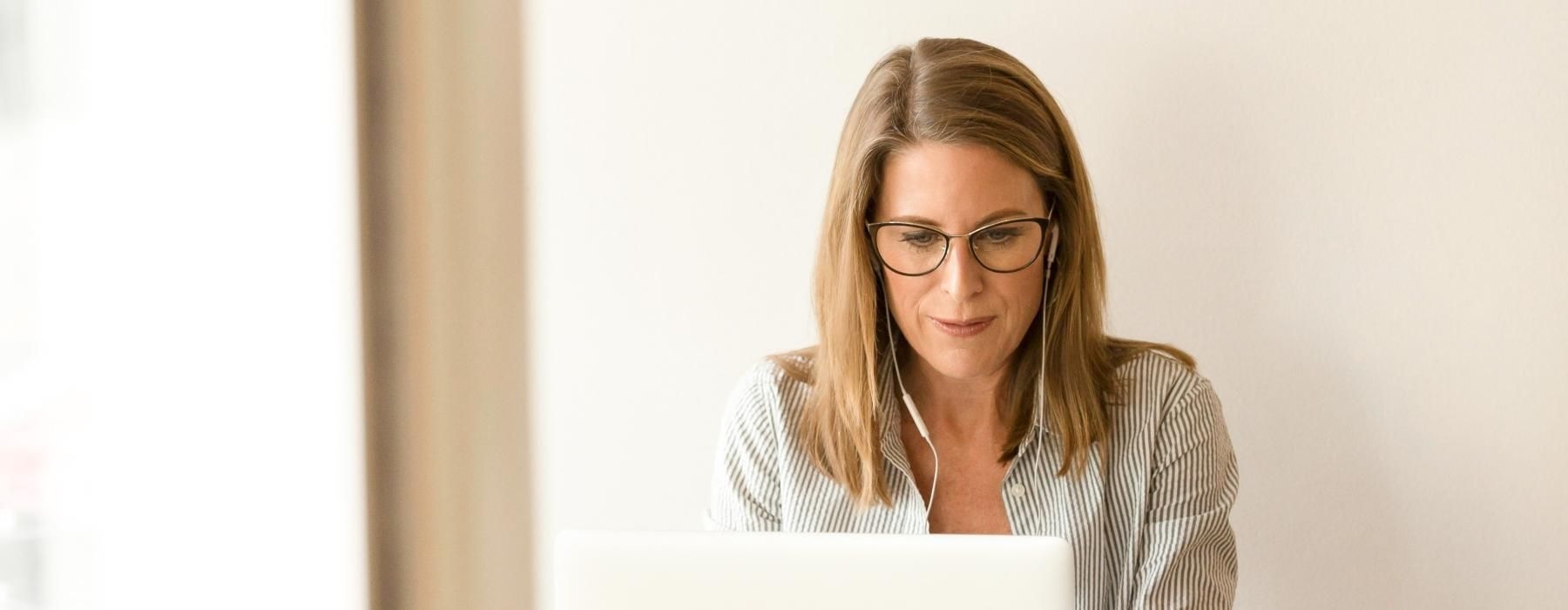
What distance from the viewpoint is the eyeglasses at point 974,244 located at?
1281 millimetres

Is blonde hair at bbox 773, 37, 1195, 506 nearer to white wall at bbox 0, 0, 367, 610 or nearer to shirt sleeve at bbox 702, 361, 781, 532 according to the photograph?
shirt sleeve at bbox 702, 361, 781, 532

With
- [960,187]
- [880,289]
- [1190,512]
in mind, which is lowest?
[1190,512]

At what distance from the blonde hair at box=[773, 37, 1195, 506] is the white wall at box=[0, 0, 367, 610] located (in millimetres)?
1168

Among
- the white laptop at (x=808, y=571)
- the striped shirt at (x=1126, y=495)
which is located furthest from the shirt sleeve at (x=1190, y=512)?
the white laptop at (x=808, y=571)

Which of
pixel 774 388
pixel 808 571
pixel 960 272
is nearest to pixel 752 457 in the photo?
pixel 774 388

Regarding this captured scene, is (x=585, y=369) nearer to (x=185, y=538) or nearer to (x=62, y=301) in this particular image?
(x=62, y=301)

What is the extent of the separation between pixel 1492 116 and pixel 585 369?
113 centimetres

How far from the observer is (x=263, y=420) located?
117 mm

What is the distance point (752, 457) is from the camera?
55.7 inches

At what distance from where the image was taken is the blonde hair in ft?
4.19

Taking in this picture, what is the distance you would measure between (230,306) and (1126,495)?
1316mm

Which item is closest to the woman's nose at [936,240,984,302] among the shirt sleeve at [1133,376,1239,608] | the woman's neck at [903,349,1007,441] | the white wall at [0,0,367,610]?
the woman's neck at [903,349,1007,441]

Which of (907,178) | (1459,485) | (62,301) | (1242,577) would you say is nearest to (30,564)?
(62,301)

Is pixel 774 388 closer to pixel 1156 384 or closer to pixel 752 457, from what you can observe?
pixel 752 457
